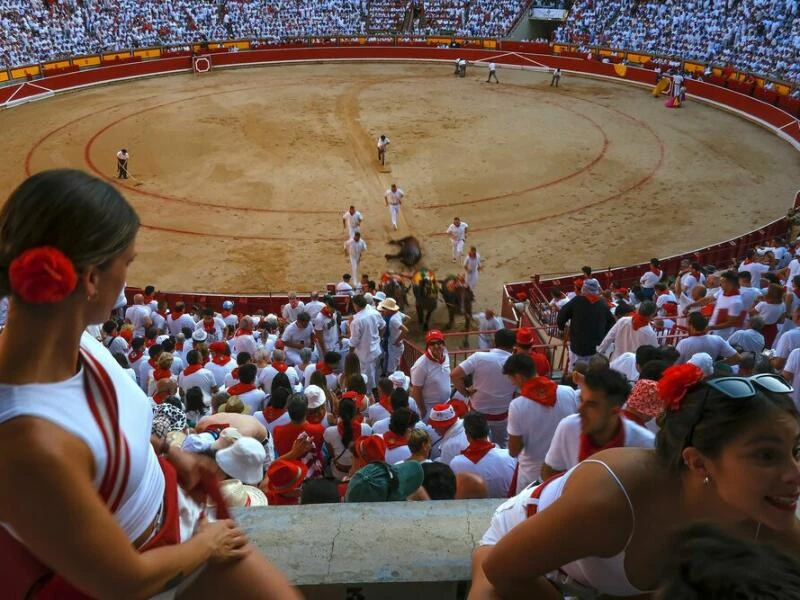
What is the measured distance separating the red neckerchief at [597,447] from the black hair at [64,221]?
237cm

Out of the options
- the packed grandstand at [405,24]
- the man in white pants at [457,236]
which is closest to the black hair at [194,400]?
the man in white pants at [457,236]

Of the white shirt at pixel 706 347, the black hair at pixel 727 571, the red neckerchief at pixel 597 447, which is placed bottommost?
the white shirt at pixel 706 347

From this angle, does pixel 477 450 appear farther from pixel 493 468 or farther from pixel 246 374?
pixel 246 374

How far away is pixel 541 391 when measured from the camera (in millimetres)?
5000

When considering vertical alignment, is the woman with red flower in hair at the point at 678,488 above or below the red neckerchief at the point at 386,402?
above

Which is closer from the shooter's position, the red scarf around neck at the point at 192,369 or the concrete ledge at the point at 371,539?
the concrete ledge at the point at 371,539

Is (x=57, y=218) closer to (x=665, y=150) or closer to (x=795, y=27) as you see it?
(x=665, y=150)

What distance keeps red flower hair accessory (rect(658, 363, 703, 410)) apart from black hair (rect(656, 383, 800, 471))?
0.02 m

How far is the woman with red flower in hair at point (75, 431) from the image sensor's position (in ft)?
4.86

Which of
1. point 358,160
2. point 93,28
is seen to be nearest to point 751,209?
point 358,160

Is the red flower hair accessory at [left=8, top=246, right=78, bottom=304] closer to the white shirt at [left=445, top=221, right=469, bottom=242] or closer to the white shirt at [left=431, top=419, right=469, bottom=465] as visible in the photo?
the white shirt at [left=431, top=419, right=469, bottom=465]

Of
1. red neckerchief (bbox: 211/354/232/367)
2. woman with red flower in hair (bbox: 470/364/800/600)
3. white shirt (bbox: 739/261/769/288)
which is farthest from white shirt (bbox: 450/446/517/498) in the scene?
white shirt (bbox: 739/261/769/288)

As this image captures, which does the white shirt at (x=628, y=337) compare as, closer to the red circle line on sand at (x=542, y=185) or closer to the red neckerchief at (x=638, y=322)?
the red neckerchief at (x=638, y=322)

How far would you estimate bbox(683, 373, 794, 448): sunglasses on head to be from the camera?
78.7 inches
